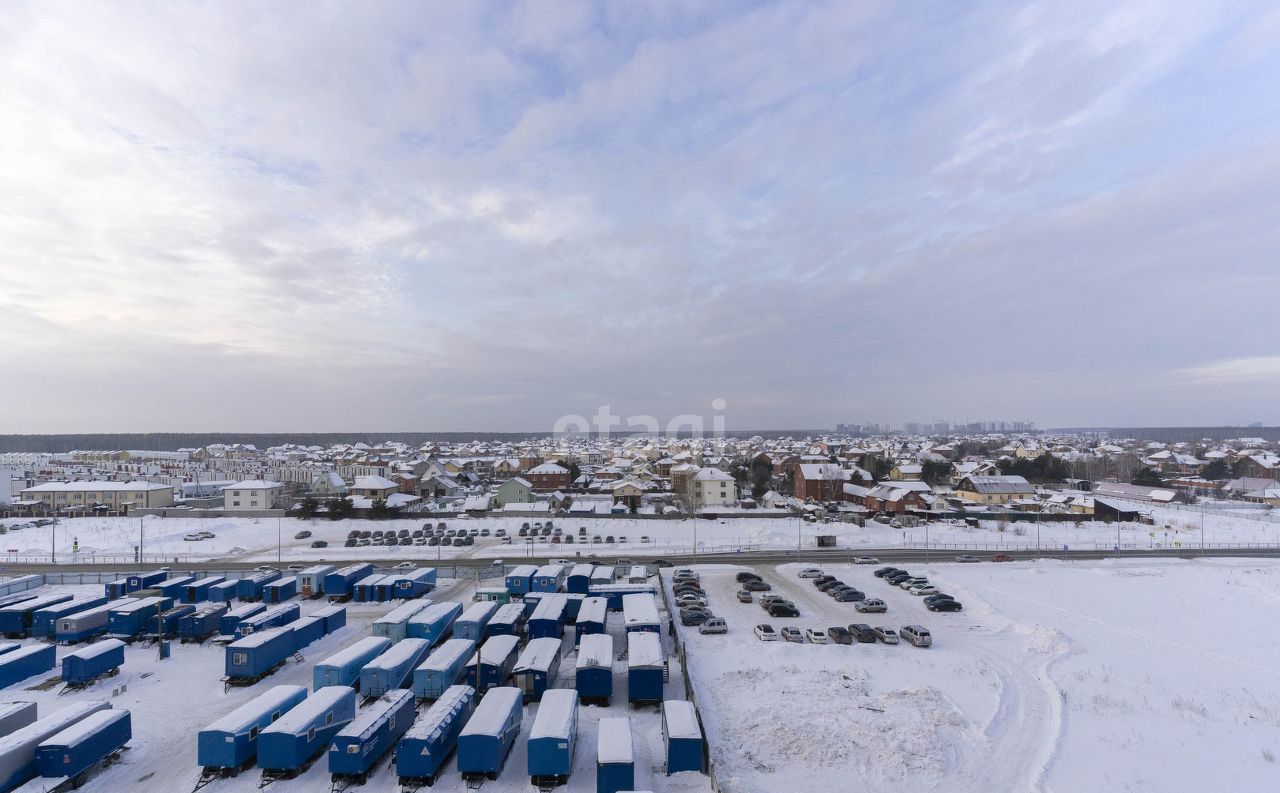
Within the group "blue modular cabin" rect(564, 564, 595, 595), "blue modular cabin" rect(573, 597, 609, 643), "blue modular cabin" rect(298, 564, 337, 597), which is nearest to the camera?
"blue modular cabin" rect(573, 597, 609, 643)

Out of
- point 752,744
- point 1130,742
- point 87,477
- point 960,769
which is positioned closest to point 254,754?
point 752,744

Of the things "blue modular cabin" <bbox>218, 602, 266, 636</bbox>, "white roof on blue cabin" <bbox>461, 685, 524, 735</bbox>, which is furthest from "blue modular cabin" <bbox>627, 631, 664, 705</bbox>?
"blue modular cabin" <bbox>218, 602, 266, 636</bbox>

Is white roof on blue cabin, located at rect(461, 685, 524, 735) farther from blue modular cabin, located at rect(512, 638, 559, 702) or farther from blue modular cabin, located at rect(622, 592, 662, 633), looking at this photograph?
blue modular cabin, located at rect(622, 592, 662, 633)

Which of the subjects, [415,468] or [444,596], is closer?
[444,596]

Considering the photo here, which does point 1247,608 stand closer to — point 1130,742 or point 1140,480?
point 1130,742

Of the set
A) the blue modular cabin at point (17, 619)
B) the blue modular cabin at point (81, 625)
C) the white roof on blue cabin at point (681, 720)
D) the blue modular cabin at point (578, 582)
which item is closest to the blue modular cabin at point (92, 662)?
the blue modular cabin at point (81, 625)
